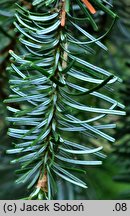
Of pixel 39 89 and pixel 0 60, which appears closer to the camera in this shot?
pixel 39 89

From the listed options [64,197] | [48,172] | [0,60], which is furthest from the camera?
[64,197]

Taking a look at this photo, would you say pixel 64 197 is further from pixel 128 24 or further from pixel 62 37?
pixel 62 37

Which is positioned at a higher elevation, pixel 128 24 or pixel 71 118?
pixel 128 24

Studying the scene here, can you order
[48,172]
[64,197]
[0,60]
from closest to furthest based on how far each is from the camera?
[48,172] < [0,60] < [64,197]

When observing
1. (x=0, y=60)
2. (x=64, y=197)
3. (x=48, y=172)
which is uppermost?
(x=0, y=60)

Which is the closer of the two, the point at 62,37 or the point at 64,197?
the point at 62,37

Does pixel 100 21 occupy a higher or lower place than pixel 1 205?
higher

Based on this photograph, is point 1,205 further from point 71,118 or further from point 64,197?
point 64,197

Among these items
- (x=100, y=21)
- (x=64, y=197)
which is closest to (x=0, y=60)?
(x=100, y=21)

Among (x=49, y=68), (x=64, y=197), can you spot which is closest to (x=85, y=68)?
(x=49, y=68)
